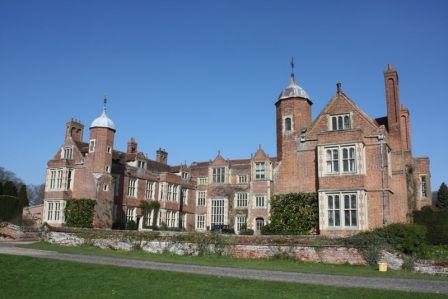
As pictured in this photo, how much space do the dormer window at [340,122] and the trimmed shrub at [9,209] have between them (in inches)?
1049

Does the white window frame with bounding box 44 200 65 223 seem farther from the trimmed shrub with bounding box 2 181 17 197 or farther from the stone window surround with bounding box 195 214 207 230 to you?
the stone window surround with bounding box 195 214 207 230

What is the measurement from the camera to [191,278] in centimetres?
1270

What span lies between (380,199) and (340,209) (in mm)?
2356

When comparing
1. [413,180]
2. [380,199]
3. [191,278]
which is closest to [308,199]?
[380,199]

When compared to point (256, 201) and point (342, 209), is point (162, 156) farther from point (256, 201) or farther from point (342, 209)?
point (342, 209)

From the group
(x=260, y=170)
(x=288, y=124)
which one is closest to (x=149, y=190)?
(x=260, y=170)

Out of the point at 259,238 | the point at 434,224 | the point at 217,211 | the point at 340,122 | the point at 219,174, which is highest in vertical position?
the point at 340,122

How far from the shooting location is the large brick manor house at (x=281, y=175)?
980 inches

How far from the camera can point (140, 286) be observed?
1168 centimetres

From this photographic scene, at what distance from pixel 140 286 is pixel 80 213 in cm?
2534

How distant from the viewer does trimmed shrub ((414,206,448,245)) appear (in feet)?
87.9

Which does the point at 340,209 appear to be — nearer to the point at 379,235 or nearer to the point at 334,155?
the point at 334,155

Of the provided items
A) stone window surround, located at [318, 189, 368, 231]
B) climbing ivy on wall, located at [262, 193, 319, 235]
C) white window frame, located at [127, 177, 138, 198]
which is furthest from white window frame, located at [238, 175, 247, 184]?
stone window surround, located at [318, 189, 368, 231]

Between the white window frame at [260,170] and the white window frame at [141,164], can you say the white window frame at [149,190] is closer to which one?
the white window frame at [141,164]
